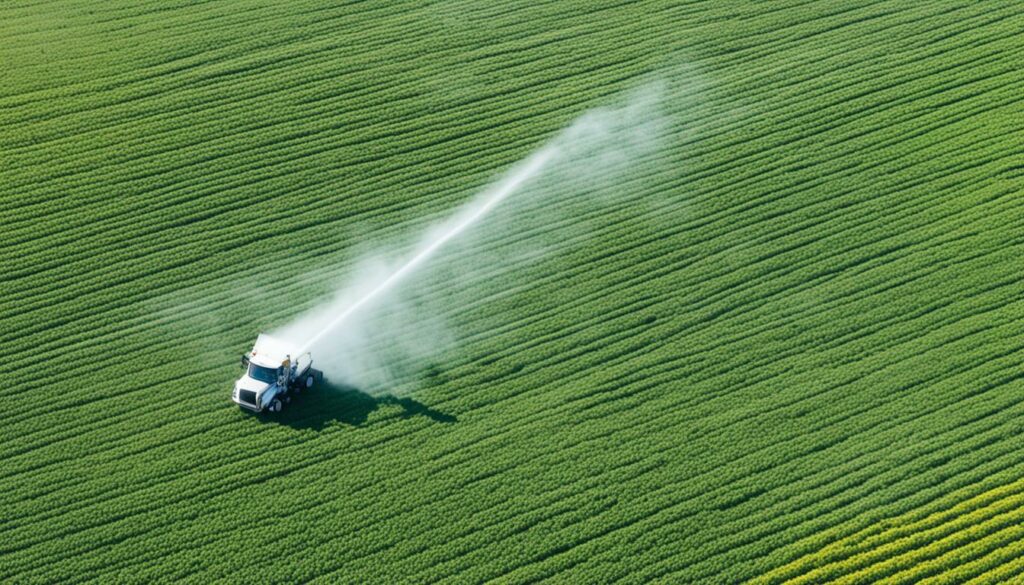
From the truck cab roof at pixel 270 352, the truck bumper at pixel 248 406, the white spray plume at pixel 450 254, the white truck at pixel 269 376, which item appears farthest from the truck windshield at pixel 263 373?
the white spray plume at pixel 450 254

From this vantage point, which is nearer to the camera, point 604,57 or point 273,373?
point 273,373

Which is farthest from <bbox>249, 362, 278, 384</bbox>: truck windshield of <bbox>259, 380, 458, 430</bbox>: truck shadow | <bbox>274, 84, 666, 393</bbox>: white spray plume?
<bbox>274, 84, 666, 393</bbox>: white spray plume

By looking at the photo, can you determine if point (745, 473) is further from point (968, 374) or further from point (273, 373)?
point (273, 373)

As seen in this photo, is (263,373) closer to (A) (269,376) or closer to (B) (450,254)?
(A) (269,376)

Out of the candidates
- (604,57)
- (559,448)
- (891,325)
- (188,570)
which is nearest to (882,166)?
(891,325)

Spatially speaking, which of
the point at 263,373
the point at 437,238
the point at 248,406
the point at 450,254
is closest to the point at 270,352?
the point at 263,373

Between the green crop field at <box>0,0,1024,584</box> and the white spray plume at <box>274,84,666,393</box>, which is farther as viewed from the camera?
the white spray plume at <box>274,84,666,393</box>

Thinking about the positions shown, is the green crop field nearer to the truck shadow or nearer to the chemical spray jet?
the truck shadow
